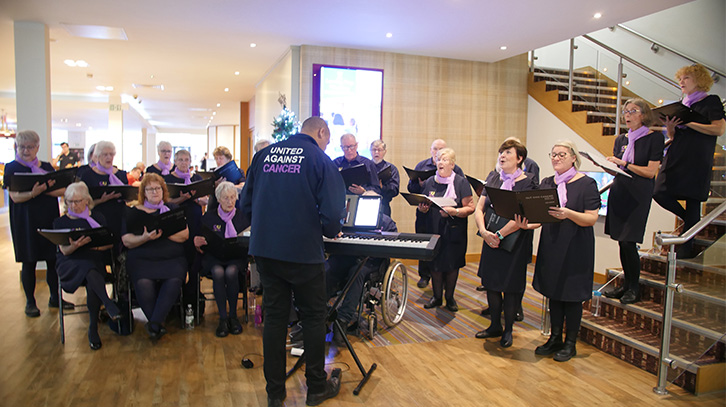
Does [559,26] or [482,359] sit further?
[559,26]

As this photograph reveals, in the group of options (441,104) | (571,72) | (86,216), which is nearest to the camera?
(86,216)

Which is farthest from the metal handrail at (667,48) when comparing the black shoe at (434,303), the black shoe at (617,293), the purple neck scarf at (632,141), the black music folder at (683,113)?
the black shoe at (434,303)

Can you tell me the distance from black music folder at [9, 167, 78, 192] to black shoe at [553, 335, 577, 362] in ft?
14.8

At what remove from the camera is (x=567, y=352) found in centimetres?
379

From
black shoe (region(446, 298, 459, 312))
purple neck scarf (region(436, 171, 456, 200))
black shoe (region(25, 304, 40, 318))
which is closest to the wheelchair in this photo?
black shoe (region(446, 298, 459, 312))

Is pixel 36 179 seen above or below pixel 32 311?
above

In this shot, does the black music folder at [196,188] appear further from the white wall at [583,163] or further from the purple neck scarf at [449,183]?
the white wall at [583,163]

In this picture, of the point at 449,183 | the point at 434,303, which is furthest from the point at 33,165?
the point at 434,303

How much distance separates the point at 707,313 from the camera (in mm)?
3162

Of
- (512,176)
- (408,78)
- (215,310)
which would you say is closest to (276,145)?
(512,176)

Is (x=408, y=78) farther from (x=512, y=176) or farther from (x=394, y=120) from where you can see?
(x=512, y=176)

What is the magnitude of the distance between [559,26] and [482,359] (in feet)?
13.1

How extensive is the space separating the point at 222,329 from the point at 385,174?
2199 millimetres

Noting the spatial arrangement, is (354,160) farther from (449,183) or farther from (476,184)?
(476,184)
